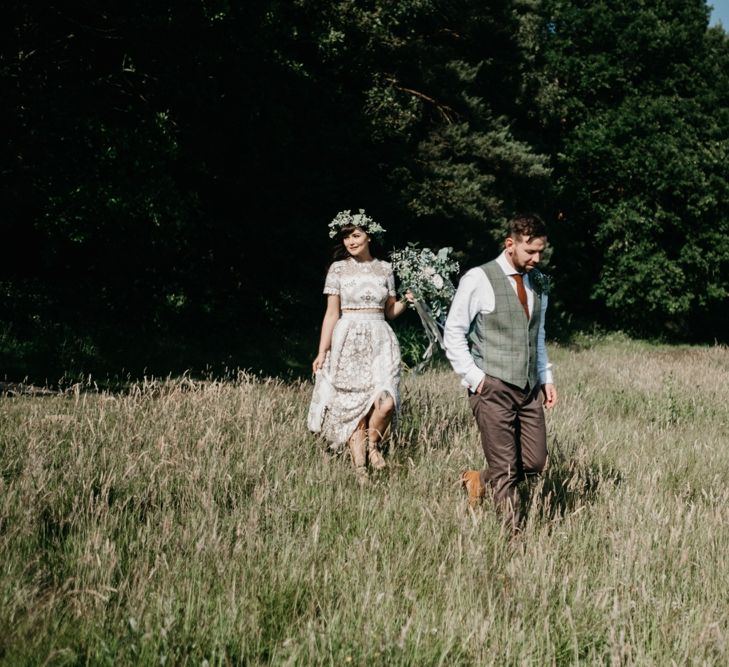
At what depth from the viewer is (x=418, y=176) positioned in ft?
62.1

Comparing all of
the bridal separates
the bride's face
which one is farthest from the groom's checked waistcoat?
the bride's face

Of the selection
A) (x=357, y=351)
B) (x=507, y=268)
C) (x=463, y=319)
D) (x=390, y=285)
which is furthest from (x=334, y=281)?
(x=507, y=268)

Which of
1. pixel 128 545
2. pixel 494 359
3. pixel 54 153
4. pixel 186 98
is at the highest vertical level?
pixel 186 98

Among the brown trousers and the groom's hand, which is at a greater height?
the groom's hand

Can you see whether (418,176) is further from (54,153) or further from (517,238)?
(517,238)

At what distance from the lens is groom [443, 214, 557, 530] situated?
14.1ft

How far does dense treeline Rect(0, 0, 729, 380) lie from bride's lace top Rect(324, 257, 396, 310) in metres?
5.92

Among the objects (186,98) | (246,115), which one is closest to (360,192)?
(246,115)

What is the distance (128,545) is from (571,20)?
2849 cm

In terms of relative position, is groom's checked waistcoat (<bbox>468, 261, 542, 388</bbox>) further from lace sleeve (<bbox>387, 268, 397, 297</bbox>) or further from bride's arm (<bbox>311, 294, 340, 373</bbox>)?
bride's arm (<bbox>311, 294, 340, 373</bbox>)

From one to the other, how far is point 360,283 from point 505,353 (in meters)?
2.14

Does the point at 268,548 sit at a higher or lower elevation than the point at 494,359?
lower

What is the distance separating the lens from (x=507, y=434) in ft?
14.2

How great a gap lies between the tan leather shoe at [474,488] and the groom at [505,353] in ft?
0.63
